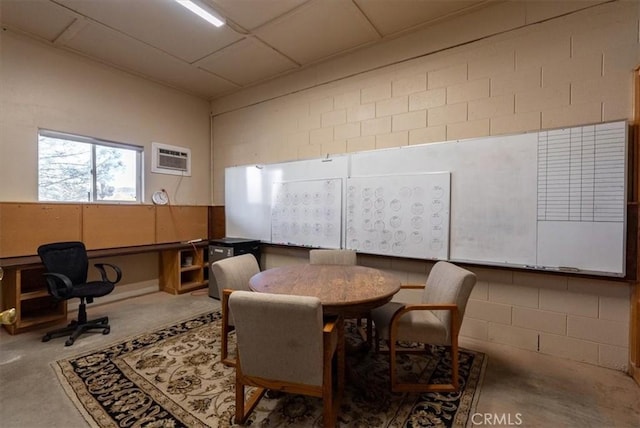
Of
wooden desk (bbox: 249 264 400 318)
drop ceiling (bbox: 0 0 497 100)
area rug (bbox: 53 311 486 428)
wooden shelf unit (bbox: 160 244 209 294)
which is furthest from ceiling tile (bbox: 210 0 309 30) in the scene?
area rug (bbox: 53 311 486 428)

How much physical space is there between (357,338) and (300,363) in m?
1.47

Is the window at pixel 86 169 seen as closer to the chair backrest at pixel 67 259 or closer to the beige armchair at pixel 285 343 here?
the chair backrest at pixel 67 259

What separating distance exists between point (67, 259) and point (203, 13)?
2894 millimetres

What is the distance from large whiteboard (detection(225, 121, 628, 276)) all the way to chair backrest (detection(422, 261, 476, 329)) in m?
0.65

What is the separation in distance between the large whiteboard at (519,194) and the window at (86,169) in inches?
128

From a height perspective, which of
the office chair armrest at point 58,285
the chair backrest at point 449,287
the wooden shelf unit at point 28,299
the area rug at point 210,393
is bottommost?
the area rug at point 210,393

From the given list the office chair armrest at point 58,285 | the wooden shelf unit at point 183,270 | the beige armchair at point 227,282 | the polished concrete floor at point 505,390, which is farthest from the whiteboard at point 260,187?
the office chair armrest at point 58,285

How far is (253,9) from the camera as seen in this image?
2.77 metres

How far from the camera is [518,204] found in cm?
255

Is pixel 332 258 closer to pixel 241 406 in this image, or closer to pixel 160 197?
pixel 241 406

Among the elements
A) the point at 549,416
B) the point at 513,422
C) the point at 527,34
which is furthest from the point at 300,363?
the point at 527,34

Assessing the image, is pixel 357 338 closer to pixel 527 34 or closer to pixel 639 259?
pixel 639 259

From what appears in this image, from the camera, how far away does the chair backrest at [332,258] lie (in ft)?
9.87

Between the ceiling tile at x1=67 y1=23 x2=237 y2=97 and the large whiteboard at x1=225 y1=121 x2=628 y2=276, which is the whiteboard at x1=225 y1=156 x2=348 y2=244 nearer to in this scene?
the large whiteboard at x1=225 y1=121 x2=628 y2=276
